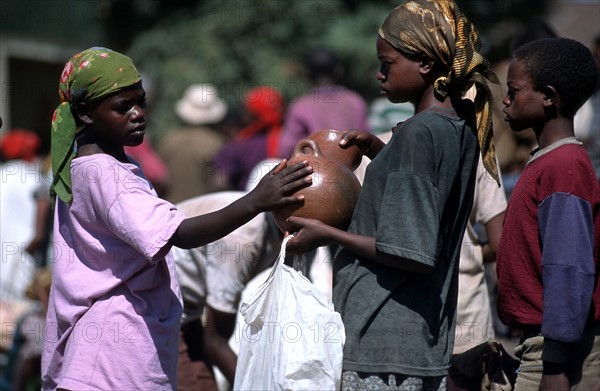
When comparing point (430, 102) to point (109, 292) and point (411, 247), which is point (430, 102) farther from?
point (109, 292)

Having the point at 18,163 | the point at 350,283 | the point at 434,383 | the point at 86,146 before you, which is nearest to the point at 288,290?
the point at 350,283

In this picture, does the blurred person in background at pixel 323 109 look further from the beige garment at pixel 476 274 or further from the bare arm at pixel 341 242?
the bare arm at pixel 341 242

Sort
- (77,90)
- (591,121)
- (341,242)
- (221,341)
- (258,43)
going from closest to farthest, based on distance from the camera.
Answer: (341,242) < (77,90) < (221,341) < (591,121) < (258,43)

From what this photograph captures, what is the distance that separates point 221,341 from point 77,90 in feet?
5.96

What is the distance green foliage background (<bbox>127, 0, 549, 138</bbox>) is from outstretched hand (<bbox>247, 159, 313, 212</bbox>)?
331 inches

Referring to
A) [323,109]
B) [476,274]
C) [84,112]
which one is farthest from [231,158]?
[84,112]

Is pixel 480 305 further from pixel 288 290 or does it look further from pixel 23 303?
pixel 23 303

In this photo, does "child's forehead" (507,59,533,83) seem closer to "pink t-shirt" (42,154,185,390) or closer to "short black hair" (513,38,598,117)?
"short black hair" (513,38,598,117)

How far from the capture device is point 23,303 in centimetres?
794

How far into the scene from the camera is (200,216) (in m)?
3.59

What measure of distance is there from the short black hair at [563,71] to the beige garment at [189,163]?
5987 mm

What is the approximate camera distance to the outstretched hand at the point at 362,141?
12.5 feet

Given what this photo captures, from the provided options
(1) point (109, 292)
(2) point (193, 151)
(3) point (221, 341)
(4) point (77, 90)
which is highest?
(4) point (77, 90)

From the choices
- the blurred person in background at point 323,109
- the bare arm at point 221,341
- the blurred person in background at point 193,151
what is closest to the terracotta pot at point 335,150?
the bare arm at point 221,341
